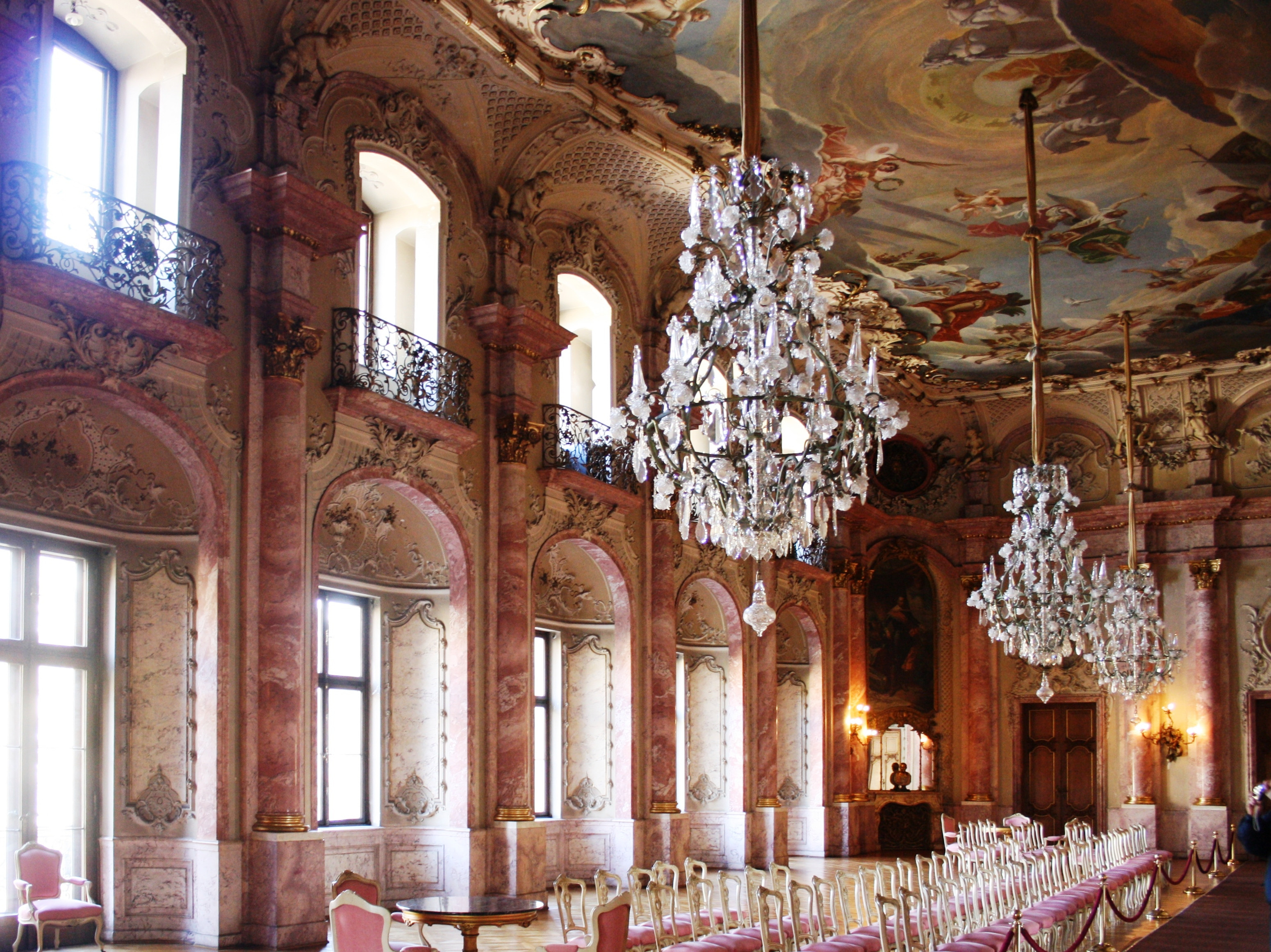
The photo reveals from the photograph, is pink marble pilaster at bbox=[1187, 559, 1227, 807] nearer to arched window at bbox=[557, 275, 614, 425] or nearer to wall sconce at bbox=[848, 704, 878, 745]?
wall sconce at bbox=[848, 704, 878, 745]

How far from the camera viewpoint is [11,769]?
1048 cm

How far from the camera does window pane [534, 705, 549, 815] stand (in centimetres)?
1680

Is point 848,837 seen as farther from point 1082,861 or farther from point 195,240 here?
point 195,240

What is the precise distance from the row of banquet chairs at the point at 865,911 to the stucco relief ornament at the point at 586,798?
3.03m

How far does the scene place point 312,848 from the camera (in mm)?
10578

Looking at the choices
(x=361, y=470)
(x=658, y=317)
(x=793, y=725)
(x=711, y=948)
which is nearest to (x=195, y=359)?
(x=361, y=470)

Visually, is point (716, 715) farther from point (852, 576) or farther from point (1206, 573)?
point (1206, 573)

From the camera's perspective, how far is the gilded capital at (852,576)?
23.1 meters

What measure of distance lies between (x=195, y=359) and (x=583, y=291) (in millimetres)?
7199

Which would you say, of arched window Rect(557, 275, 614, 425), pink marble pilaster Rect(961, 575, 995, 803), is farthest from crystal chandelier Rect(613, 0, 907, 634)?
pink marble pilaster Rect(961, 575, 995, 803)

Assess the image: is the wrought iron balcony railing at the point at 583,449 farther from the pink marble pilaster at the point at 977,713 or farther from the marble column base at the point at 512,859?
the pink marble pilaster at the point at 977,713

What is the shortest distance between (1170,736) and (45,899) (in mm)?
A: 18382

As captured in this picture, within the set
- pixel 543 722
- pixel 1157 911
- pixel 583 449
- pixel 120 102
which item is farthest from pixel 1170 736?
pixel 120 102

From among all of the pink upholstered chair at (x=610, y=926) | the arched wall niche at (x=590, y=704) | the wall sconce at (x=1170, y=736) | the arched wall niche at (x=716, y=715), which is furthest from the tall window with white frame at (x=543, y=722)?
the wall sconce at (x=1170, y=736)
